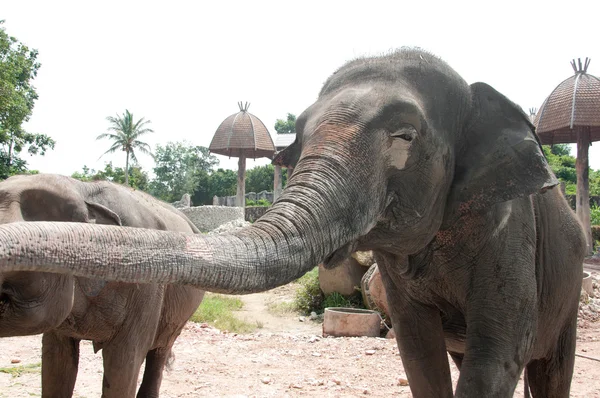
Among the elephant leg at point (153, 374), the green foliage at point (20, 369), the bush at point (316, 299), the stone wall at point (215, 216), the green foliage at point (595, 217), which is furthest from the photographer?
A: the stone wall at point (215, 216)

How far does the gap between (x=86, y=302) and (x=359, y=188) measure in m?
2.47

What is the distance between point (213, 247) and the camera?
1688 millimetres

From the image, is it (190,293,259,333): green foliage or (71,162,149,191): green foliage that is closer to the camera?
(190,293,259,333): green foliage

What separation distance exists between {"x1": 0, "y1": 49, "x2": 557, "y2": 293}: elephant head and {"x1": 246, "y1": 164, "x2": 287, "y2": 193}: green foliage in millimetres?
41929

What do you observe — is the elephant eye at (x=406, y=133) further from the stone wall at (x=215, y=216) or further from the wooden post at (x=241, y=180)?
the stone wall at (x=215, y=216)

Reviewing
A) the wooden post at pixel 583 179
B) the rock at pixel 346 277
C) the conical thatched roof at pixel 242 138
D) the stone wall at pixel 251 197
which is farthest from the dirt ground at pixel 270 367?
the stone wall at pixel 251 197

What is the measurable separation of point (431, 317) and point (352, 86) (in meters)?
1.43

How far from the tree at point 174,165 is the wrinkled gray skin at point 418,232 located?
49.3 meters

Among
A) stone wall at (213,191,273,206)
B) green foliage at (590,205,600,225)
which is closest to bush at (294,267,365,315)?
green foliage at (590,205,600,225)

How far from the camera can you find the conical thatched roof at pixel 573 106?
14.2 meters

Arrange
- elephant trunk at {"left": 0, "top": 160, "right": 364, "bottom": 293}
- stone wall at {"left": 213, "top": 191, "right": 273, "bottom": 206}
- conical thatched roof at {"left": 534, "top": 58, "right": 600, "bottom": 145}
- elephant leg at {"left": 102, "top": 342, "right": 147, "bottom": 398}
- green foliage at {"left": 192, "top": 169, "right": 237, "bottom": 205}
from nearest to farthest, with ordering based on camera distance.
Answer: elephant trunk at {"left": 0, "top": 160, "right": 364, "bottom": 293} → elephant leg at {"left": 102, "top": 342, "right": 147, "bottom": 398} → conical thatched roof at {"left": 534, "top": 58, "right": 600, "bottom": 145} → stone wall at {"left": 213, "top": 191, "right": 273, "bottom": 206} → green foliage at {"left": 192, "top": 169, "right": 237, "bottom": 205}

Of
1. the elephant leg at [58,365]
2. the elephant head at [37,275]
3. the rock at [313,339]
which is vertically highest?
the elephant head at [37,275]

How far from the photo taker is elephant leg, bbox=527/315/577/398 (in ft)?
12.1

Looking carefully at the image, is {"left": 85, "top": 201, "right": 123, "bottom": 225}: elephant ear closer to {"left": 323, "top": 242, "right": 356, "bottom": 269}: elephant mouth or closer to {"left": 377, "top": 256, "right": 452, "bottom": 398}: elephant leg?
{"left": 377, "top": 256, "right": 452, "bottom": 398}: elephant leg
